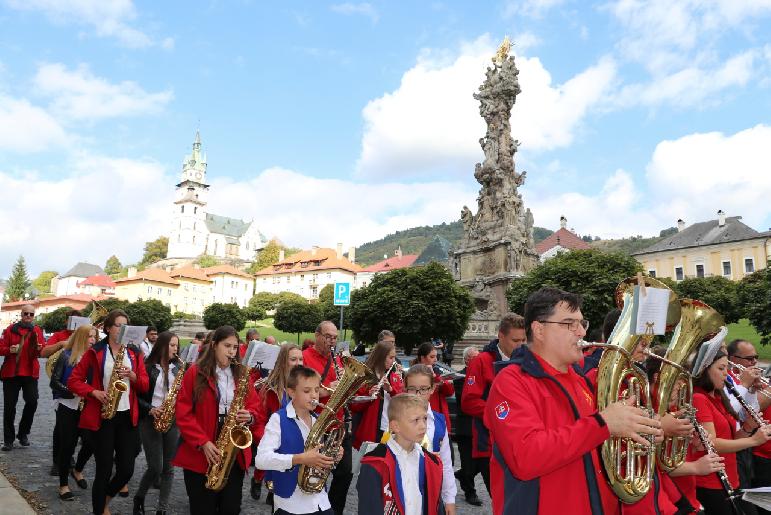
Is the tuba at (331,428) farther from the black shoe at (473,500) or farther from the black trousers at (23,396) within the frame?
the black trousers at (23,396)

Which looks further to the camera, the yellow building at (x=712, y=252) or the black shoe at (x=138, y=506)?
the yellow building at (x=712, y=252)

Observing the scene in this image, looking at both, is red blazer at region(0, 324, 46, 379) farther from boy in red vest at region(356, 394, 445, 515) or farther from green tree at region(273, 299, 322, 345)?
green tree at region(273, 299, 322, 345)

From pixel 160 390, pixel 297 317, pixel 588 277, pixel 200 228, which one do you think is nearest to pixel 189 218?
pixel 200 228

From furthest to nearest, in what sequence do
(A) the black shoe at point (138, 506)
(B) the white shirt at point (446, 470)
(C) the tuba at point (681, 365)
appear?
(A) the black shoe at point (138, 506) → (B) the white shirt at point (446, 470) → (C) the tuba at point (681, 365)

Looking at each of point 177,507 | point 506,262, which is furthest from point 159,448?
point 506,262

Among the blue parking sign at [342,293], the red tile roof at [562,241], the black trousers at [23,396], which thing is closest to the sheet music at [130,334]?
the black trousers at [23,396]

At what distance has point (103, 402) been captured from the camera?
643 cm

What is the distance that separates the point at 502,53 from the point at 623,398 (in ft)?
152

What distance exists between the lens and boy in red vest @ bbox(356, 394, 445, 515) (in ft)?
13.1

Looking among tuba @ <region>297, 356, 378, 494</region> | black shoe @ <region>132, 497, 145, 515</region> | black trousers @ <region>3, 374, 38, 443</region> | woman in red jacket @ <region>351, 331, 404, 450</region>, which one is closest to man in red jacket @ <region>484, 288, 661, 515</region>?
tuba @ <region>297, 356, 378, 494</region>

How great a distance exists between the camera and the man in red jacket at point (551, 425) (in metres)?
2.69

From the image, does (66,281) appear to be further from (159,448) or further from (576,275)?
(159,448)

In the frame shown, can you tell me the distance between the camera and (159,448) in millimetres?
7016

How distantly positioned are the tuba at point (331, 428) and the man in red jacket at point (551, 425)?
1.69m
